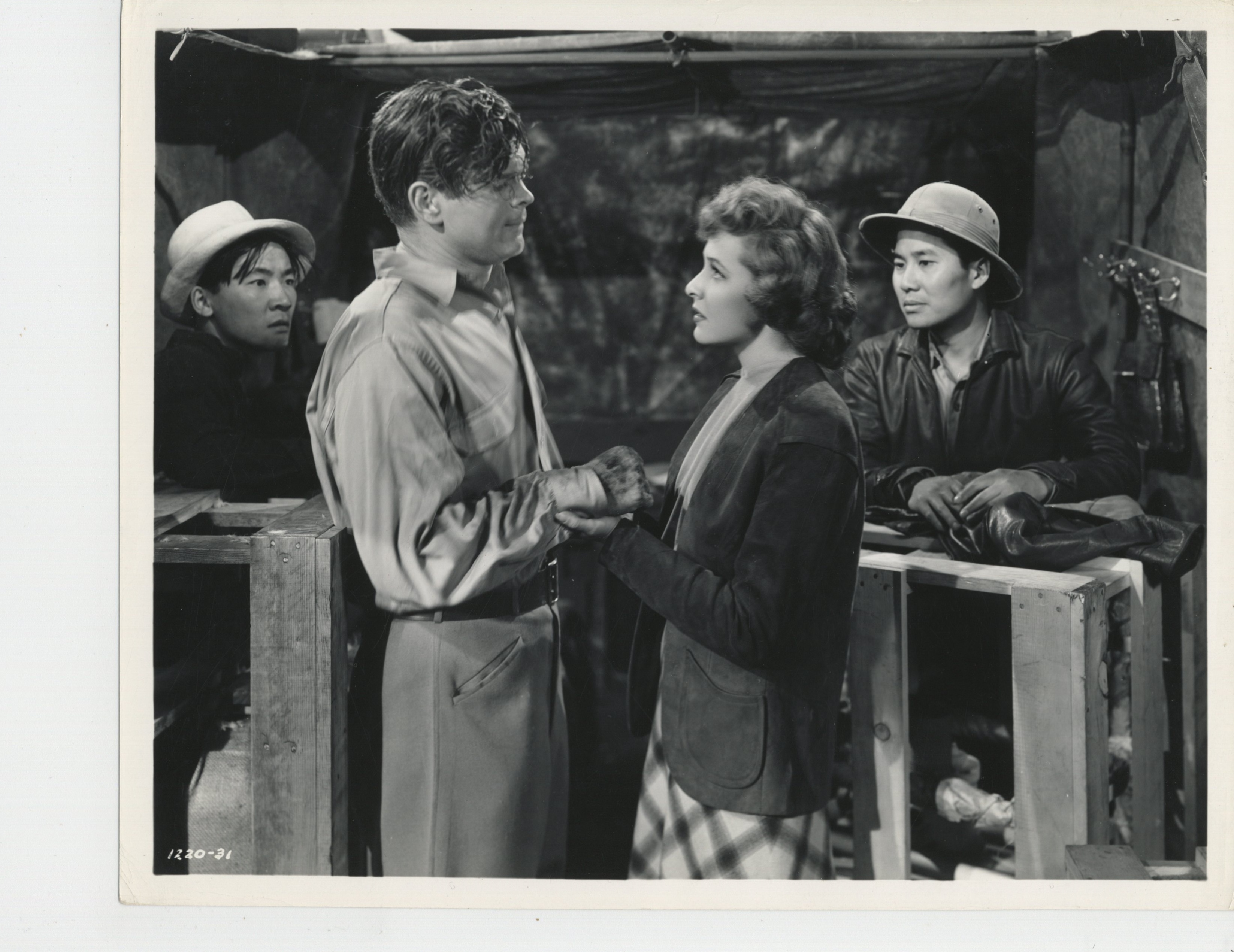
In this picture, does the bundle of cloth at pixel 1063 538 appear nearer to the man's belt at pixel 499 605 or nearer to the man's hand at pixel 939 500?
the man's hand at pixel 939 500

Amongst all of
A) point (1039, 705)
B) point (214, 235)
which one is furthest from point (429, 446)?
point (1039, 705)

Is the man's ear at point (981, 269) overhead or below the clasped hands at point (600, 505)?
overhead

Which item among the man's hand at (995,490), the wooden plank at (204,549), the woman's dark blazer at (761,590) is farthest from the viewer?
the man's hand at (995,490)

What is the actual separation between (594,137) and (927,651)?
130 cm

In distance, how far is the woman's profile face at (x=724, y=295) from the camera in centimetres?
216

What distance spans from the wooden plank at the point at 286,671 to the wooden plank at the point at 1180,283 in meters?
1.77

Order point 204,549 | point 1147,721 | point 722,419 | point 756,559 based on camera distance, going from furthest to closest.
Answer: point 1147,721 < point 204,549 < point 722,419 < point 756,559

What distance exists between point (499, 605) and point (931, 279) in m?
1.12

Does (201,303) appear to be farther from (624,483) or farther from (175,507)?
(624,483)

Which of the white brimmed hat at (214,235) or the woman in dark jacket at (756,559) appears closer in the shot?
the woman in dark jacket at (756,559)

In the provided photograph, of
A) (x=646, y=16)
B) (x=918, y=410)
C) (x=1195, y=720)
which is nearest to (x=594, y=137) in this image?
(x=646, y=16)

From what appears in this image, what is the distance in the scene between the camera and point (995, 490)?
95.0 inches

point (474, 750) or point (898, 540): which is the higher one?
point (898, 540)

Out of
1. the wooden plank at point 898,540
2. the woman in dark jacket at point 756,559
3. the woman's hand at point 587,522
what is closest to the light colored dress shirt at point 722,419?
the woman in dark jacket at point 756,559
